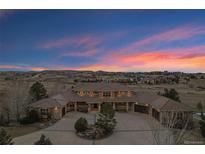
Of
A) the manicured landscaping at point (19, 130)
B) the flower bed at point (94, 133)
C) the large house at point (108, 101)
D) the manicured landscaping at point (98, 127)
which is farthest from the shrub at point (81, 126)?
the large house at point (108, 101)

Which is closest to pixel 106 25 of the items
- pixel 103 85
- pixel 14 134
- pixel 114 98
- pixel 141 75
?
pixel 141 75

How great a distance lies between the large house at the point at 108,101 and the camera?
10.2 m

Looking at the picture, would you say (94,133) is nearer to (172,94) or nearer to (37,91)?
(37,91)

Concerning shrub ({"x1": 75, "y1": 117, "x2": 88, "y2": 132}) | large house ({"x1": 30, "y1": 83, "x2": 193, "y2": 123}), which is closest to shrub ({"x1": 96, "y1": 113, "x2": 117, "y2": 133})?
shrub ({"x1": 75, "y1": 117, "x2": 88, "y2": 132})

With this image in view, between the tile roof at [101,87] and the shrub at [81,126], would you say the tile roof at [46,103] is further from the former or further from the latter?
the shrub at [81,126]

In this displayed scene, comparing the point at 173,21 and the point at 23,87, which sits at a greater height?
the point at 173,21

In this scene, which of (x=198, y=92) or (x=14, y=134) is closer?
(x=14, y=134)

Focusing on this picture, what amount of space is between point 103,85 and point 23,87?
390 cm

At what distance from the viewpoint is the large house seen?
33.6 feet

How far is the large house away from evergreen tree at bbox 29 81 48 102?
13.1 inches

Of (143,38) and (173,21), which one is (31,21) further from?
(173,21)

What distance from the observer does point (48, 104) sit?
10898 mm
